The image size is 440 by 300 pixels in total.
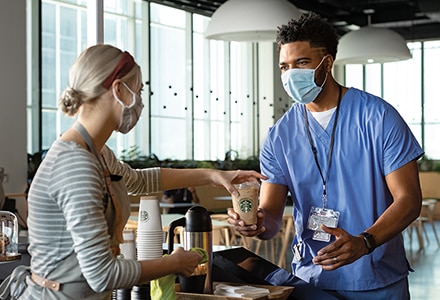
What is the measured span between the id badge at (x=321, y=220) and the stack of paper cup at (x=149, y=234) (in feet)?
1.79

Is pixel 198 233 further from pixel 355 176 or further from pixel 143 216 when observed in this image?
pixel 355 176

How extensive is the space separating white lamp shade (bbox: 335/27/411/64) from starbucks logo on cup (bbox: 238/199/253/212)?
8541 millimetres

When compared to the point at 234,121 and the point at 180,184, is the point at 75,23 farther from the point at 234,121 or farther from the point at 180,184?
the point at 180,184

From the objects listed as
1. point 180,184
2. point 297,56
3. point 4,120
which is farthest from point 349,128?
point 4,120

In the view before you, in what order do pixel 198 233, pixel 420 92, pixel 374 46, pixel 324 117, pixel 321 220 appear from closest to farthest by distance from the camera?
1. pixel 198 233
2. pixel 321 220
3. pixel 324 117
4. pixel 374 46
5. pixel 420 92

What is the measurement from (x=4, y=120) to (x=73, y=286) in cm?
886

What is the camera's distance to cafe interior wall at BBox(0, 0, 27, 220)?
10.1m

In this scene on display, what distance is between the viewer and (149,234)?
8.05 feet

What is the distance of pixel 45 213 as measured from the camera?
1.63 metres

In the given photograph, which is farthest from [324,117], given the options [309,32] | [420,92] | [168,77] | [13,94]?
[420,92]

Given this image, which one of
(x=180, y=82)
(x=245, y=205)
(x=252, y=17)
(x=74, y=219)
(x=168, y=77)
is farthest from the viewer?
(x=180, y=82)

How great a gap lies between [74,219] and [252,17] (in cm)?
611

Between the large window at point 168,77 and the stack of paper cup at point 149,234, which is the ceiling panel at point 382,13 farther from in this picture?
the stack of paper cup at point 149,234

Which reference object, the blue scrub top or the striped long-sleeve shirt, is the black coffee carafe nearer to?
the blue scrub top
